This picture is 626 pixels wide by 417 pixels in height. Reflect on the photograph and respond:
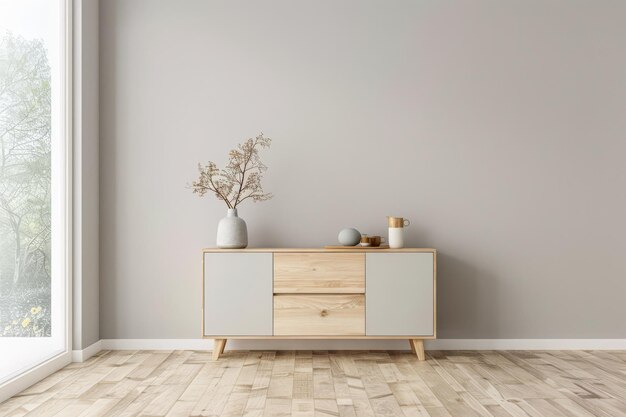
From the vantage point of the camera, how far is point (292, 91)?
12.7ft

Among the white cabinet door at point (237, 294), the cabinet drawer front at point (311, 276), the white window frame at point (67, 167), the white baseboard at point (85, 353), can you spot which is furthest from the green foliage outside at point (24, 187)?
the cabinet drawer front at point (311, 276)

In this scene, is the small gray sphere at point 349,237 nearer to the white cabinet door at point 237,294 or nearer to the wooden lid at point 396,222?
the wooden lid at point 396,222

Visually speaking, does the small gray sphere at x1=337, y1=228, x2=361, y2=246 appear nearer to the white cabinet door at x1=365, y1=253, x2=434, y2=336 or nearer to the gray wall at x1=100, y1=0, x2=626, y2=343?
the white cabinet door at x1=365, y1=253, x2=434, y2=336

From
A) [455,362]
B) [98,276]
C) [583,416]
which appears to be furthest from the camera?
[98,276]

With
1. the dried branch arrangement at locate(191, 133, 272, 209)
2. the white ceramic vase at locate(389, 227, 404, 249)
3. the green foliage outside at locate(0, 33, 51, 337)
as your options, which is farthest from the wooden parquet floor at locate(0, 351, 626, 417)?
the dried branch arrangement at locate(191, 133, 272, 209)

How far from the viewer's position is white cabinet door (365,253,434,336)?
137 inches

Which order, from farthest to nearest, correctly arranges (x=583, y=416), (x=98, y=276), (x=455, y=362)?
1. (x=98, y=276)
2. (x=455, y=362)
3. (x=583, y=416)

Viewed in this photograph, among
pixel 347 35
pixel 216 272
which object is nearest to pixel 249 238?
pixel 216 272

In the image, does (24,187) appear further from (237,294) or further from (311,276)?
(311,276)

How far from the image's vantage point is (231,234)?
11.7 ft

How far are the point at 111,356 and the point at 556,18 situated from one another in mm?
3661

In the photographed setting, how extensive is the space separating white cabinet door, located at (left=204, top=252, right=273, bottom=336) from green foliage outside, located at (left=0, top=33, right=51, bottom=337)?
920 millimetres

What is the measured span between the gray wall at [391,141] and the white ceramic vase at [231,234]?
0.88ft

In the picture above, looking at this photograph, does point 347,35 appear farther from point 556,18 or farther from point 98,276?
point 98,276
